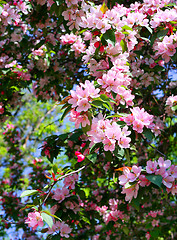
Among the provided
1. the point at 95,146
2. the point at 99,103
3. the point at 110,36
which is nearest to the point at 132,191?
the point at 95,146

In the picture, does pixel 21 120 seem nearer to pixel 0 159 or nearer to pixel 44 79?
pixel 0 159

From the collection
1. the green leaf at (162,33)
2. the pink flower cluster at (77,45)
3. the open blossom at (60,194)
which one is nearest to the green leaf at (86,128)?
the open blossom at (60,194)

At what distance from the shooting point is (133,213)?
3.07m

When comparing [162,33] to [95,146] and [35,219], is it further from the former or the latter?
[35,219]

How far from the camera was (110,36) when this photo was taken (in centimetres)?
151

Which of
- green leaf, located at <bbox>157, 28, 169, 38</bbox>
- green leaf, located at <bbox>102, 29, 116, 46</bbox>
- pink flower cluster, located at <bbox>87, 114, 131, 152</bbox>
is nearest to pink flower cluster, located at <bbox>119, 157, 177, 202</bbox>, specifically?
pink flower cluster, located at <bbox>87, 114, 131, 152</bbox>

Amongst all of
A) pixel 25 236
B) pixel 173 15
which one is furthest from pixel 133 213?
pixel 173 15

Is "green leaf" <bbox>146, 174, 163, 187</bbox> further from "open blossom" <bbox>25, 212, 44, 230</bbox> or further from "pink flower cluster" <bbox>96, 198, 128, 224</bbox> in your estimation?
"pink flower cluster" <bbox>96, 198, 128, 224</bbox>

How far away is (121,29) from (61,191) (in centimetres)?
114

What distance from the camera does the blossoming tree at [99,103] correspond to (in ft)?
4.28

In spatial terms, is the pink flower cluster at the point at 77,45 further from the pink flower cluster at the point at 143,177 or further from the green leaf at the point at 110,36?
the pink flower cluster at the point at 143,177

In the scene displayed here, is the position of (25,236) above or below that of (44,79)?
below

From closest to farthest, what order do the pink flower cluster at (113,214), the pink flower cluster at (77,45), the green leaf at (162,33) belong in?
the green leaf at (162,33) < the pink flower cluster at (113,214) < the pink flower cluster at (77,45)

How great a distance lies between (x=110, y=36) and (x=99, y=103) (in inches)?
18.8
